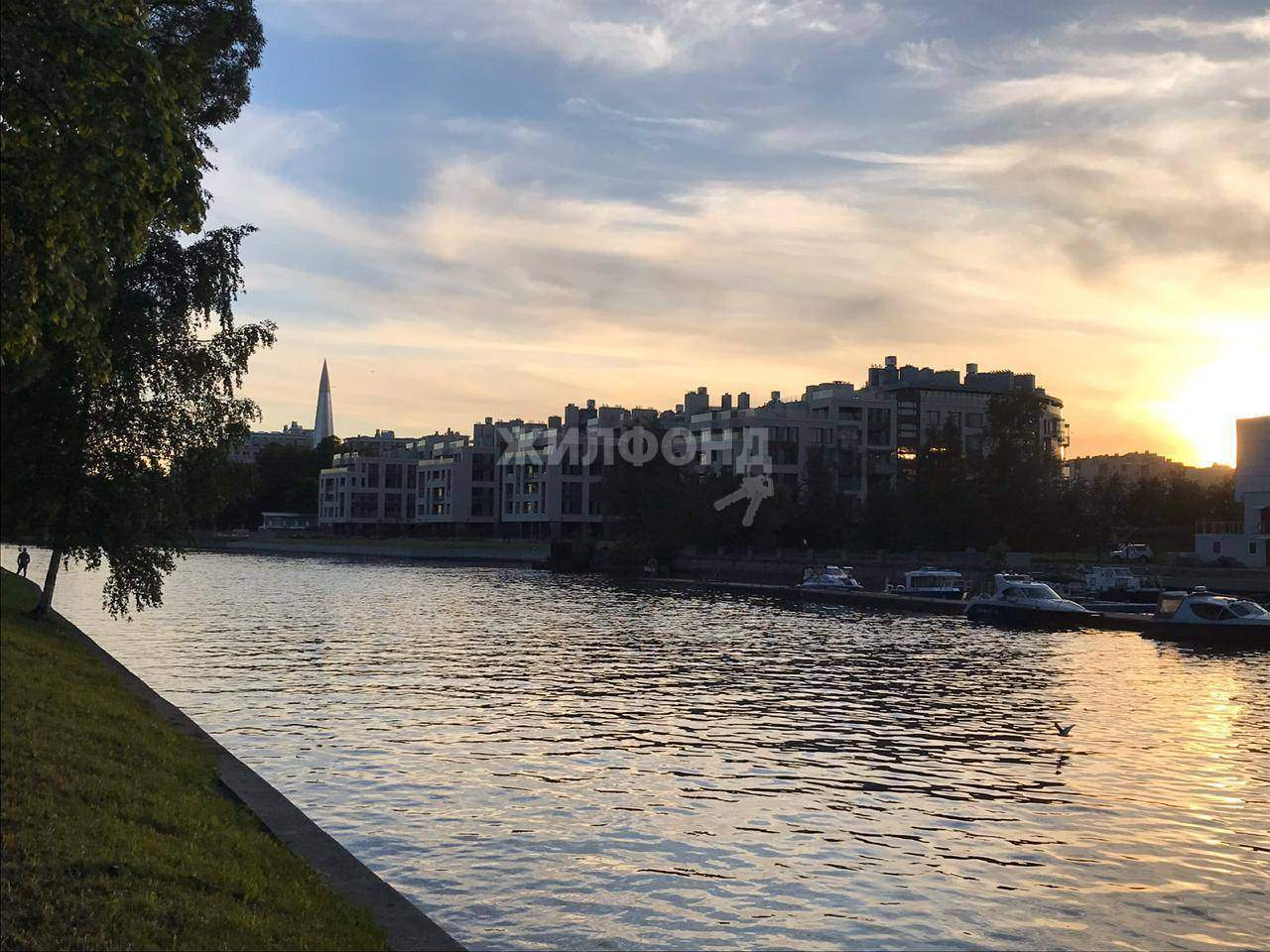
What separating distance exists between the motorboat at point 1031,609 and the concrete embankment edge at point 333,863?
5581cm

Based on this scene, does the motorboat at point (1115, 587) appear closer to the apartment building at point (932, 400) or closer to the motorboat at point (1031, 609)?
the motorboat at point (1031, 609)

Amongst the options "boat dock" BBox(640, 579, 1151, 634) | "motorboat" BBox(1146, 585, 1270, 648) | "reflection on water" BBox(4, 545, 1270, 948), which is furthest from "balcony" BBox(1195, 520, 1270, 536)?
"reflection on water" BBox(4, 545, 1270, 948)

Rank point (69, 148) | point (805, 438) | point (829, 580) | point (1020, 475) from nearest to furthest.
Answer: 1. point (69, 148)
2. point (829, 580)
3. point (1020, 475)
4. point (805, 438)

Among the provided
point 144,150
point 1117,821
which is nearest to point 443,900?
point 144,150

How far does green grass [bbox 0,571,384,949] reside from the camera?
1070 centimetres

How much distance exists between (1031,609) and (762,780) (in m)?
49.0

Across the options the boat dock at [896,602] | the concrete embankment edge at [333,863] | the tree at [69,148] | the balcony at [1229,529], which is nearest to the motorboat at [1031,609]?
the boat dock at [896,602]

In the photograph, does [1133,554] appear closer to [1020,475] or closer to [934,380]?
[1020,475]

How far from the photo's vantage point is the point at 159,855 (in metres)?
13.0

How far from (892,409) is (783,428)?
20094mm

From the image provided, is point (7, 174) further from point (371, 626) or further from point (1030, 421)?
point (1030, 421)

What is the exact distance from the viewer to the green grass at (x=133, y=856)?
10695 millimetres

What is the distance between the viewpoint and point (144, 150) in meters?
10.5

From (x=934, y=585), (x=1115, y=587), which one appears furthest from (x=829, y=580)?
(x=1115, y=587)
